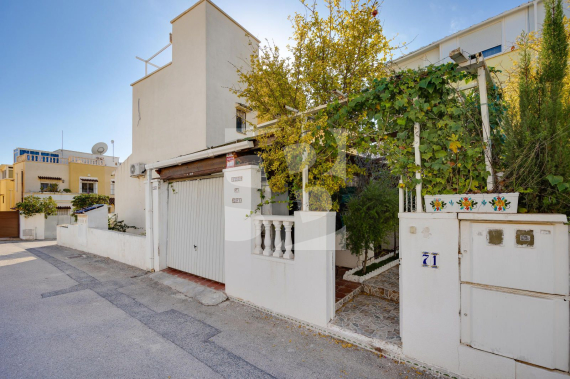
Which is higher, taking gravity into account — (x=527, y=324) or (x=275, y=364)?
(x=527, y=324)

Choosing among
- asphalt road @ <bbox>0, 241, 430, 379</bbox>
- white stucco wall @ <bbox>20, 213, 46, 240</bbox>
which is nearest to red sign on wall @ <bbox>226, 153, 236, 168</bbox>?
asphalt road @ <bbox>0, 241, 430, 379</bbox>

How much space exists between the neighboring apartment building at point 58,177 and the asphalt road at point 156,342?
17.5m

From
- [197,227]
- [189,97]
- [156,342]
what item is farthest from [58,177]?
[156,342]

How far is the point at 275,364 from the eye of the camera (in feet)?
9.68

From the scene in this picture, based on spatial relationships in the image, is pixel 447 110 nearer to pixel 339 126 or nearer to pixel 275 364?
pixel 339 126

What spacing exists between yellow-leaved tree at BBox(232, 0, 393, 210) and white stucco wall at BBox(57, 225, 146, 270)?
5.40 meters

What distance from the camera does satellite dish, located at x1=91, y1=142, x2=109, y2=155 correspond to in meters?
20.6

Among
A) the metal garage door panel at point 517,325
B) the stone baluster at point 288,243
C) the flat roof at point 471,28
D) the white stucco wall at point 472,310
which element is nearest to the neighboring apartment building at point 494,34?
the flat roof at point 471,28

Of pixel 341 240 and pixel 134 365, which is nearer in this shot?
pixel 134 365

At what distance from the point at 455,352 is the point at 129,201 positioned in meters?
13.4

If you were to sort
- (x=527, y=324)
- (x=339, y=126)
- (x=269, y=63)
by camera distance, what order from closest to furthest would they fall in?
(x=527, y=324)
(x=339, y=126)
(x=269, y=63)

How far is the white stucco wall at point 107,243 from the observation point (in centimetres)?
755

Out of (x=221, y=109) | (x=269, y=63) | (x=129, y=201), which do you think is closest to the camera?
(x=269, y=63)

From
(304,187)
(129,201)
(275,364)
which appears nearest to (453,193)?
(304,187)
